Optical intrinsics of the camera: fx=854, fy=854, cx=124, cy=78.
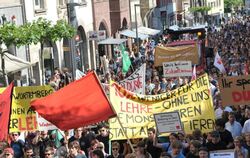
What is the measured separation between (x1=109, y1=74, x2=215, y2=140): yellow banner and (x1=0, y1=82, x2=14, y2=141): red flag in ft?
5.69

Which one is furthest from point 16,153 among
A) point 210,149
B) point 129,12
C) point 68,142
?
point 129,12

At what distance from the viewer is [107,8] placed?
53.7 meters

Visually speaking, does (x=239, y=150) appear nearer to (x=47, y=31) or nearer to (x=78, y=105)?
(x=78, y=105)

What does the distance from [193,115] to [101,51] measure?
120ft

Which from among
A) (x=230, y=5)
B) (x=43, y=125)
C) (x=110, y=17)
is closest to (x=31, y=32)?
(x=43, y=125)

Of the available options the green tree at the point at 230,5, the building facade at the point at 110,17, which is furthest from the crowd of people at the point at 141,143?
the green tree at the point at 230,5

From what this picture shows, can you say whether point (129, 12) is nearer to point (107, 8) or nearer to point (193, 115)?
point (107, 8)

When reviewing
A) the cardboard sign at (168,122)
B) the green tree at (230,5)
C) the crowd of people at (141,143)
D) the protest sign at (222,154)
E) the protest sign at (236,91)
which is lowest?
the green tree at (230,5)

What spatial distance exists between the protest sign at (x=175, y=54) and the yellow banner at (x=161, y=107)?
15304 mm

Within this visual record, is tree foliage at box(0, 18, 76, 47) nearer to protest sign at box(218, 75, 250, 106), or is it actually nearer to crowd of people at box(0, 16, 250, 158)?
crowd of people at box(0, 16, 250, 158)

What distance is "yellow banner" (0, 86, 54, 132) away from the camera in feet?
52.1

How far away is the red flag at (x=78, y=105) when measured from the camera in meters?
13.4

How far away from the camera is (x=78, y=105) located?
13562 mm

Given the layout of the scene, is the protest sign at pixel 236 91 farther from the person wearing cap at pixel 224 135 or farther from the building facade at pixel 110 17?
the building facade at pixel 110 17
